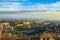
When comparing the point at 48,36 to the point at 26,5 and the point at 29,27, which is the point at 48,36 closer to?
the point at 29,27

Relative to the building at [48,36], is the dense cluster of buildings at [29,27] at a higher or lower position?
higher

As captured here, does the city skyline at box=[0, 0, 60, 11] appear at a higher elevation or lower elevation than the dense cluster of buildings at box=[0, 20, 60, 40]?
higher

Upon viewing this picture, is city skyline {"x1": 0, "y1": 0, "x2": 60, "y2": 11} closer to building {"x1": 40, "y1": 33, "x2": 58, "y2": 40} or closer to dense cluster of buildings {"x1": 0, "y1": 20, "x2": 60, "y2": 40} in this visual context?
dense cluster of buildings {"x1": 0, "y1": 20, "x2": 60, "y2": 40}

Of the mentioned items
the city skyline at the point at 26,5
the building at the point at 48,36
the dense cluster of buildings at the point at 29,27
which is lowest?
the building at the point at 48,36

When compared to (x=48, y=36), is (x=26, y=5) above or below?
above

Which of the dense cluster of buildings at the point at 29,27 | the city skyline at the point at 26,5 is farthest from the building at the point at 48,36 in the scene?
the city skyline at the point at 26,5

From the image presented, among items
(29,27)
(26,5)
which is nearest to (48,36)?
(29,27)

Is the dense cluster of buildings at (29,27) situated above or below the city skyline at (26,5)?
below

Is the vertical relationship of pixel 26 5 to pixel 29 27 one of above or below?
above

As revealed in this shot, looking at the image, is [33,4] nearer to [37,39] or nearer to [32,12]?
[32,12]

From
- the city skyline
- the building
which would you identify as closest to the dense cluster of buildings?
the building

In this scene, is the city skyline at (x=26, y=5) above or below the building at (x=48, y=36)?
above

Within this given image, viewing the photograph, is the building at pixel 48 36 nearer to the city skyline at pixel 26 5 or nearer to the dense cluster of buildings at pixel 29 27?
the dense cluster of buildings at pixel 29 27

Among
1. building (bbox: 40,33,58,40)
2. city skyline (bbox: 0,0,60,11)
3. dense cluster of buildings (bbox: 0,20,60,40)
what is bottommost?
building (bbox: 40,33,58,40)
